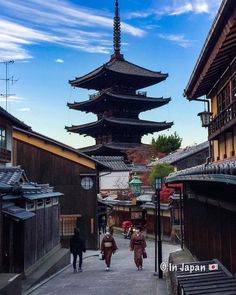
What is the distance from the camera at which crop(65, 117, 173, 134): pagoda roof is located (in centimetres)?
4997

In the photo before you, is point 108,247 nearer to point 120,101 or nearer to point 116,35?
point 120,101

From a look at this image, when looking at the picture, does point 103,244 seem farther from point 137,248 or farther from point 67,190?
point 67,190

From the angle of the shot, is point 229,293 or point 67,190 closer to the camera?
point 229,293

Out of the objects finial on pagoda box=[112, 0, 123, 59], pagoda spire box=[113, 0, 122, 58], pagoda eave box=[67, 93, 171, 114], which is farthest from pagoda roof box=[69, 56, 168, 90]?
pagoda spire box=[113, 0, 122, 58]

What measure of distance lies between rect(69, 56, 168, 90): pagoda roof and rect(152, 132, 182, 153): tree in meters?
7.32

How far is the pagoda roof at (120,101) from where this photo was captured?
50.2 m

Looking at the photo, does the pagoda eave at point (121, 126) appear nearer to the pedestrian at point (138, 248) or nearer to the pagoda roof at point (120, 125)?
the pagoda roof at point (120, 125)

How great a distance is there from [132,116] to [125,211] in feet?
58.6

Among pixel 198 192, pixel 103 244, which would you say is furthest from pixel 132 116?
pixel 198 192

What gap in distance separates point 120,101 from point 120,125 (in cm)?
315

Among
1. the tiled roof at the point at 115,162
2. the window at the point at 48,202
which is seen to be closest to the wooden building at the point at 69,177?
the window at the point at 48,202

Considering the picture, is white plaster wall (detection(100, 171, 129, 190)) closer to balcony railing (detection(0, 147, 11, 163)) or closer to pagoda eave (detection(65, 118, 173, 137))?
pagoda eave (detection(65, 118, 173, 137))

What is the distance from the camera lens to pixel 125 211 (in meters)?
38.5

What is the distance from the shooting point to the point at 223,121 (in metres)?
13.0
